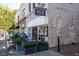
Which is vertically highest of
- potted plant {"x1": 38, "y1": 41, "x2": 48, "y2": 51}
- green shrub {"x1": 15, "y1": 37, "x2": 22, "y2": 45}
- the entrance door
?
the entrance door

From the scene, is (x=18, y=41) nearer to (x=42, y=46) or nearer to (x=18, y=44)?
(x=18, y=44)

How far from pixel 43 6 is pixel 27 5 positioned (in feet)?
0.84

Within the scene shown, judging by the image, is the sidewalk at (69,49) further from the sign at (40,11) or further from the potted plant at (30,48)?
the sign at (40,11)

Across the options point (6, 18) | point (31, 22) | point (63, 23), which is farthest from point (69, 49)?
point (6, 18)

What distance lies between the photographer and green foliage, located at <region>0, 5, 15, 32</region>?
16.3 feet

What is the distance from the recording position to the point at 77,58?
4988mm

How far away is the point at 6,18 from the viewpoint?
16.4ft

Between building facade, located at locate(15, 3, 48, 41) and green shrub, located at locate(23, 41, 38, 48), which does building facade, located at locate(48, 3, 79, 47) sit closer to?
building facade, located at locate(15, 3, 48, 41)

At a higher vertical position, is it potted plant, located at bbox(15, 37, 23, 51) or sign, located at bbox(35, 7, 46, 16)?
sign, located at bbox(35, 7, 46, 16)

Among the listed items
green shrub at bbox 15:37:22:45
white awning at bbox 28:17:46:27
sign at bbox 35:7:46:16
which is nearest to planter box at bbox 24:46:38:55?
→ green shrub at bbox 15:37:22:45

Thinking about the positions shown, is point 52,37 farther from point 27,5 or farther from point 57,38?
point 27,5

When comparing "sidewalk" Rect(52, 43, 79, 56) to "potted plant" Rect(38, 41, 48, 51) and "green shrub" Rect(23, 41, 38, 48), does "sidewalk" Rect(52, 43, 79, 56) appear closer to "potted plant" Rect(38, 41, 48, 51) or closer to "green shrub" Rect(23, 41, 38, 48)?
"potted plant" Rect(38, 41, 48, 51)

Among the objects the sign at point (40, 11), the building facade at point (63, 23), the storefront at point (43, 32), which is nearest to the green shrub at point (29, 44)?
the storefront at point (43, 32)

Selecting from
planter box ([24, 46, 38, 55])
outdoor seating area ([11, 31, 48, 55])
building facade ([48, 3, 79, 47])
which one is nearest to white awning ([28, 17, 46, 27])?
building facade ([48, 3, 79, 47])
